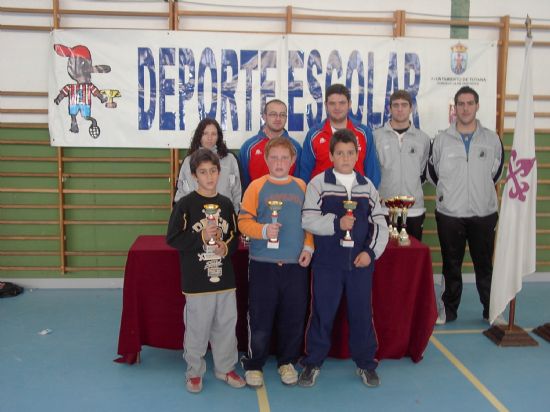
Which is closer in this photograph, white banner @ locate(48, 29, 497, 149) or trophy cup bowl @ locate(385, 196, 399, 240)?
trophy cup bowl @ locate(385, 196, 399, 240)

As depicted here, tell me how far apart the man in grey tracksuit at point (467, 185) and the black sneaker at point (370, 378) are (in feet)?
4.28

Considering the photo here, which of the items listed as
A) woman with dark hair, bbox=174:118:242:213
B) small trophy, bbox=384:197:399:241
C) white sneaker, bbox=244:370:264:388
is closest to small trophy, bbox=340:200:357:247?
small trophy, bbox=384:197:399:241

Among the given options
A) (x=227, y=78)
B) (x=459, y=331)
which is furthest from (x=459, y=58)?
(x=459, y=331)

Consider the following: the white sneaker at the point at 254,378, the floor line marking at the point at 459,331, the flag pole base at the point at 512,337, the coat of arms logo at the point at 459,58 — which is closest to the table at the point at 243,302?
the white sneaker at the point at 254,378

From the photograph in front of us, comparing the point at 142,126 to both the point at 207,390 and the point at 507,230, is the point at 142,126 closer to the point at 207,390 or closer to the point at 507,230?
the point at 207,390

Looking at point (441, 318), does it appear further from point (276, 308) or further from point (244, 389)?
point (244, 389)

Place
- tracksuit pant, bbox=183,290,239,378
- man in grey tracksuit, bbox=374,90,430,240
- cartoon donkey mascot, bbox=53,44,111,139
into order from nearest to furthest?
tracksuit pant, bbox=183,290,239,378
man in grey tracksuit, bbox=374,90,430,240
cartoon donkey mascot, bbox=53,44,111,139

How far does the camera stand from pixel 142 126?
497cm

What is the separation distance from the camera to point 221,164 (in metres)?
3.95

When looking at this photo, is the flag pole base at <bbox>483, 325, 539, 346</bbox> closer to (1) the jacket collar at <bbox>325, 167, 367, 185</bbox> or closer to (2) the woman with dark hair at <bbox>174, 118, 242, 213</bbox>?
(1) the jacket collar at <bbox>325, 167, 367, 185</bbox>

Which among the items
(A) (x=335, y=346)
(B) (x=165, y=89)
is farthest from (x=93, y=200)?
(A) (x=335, y=346)

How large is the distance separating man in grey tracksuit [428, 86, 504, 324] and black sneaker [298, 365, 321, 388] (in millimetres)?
1538

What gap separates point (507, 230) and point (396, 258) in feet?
3.34

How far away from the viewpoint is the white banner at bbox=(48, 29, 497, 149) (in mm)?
4871
